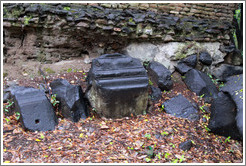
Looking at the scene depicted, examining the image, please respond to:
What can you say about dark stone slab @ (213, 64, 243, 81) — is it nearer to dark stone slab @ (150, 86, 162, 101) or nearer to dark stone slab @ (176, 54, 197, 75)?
dark stone slab @ (176, 54, 197, 75)

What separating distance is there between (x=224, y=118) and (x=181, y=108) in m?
0.78

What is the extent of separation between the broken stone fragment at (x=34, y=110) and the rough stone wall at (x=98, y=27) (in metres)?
1.40

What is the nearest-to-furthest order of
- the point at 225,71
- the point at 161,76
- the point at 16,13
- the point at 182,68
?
1. the point at 16,13
2. the point at 161,76
3. the point at 182,68
4. the point at 225,71

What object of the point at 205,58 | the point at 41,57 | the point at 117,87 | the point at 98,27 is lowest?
the point at 117,87

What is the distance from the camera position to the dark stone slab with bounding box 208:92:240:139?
3.07 meters

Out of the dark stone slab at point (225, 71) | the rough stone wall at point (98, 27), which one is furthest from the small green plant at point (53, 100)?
the dark stone slab at point (225, 71)

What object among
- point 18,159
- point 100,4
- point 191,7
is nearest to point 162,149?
point 18,159

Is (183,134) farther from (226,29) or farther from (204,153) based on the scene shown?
(226,29)

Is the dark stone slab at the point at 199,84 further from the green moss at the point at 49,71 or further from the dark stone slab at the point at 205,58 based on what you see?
the green moss at the point at 49,71

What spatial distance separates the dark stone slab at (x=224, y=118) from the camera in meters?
3.07

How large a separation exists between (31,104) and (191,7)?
409 cm

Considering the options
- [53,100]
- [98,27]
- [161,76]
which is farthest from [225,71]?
[53,100]

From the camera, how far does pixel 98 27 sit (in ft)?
14.4

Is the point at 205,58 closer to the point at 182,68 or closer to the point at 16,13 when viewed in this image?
the point at 182,68
